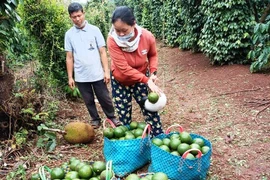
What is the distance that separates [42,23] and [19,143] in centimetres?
262

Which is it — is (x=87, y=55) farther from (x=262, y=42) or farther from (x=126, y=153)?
(x=262, y=42)

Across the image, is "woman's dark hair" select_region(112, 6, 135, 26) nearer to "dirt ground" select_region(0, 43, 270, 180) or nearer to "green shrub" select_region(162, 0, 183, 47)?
"dirt ground" select_region(0, 43, 270, 180)

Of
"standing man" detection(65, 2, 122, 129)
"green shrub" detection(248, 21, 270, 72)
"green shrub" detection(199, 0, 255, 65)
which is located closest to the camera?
"standing man" detection(65, 2, 122, 129)

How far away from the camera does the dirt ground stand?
3264 mm

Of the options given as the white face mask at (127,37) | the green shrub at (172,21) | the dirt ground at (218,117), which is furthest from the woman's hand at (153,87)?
the green shrub at (172,21)

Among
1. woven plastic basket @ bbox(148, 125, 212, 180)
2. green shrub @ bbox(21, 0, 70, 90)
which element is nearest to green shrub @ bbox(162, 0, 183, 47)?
green shrub @ bbox(21, 0, 70, 90)

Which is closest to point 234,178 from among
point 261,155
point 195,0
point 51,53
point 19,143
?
point 261,155

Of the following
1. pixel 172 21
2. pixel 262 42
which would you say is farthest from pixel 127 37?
pixel 172 21

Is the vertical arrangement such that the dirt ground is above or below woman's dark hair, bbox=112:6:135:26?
below

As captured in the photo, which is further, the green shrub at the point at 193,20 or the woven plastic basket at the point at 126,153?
the green shrub at the point at 193,20

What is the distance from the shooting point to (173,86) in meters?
6.86

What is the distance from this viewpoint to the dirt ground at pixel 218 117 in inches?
128

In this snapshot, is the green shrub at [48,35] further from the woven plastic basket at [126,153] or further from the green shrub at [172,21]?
the green shrub at [172,21]

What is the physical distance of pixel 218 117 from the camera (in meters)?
4.56
